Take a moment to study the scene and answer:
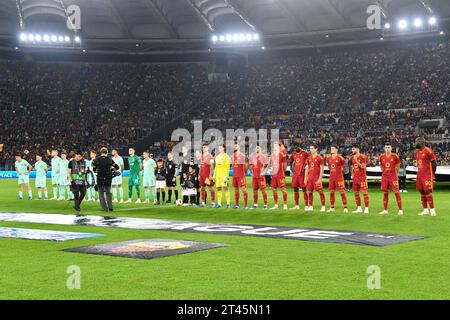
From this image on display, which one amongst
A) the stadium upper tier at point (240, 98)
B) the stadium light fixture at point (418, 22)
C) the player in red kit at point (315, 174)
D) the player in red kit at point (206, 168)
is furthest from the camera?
the stadium upper tier at point (240, 98)

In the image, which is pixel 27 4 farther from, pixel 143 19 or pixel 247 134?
pixel 247 134

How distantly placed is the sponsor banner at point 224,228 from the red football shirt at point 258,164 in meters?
4.39

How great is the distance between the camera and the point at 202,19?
47.8 metres

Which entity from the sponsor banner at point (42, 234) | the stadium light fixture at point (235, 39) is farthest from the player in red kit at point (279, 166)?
the stadium light fixture at point (235, 39)

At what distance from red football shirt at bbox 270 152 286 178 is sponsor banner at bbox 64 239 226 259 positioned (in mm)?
7475

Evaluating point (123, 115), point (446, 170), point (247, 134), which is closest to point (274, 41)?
point (247, 134)

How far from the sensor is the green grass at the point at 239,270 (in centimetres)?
746

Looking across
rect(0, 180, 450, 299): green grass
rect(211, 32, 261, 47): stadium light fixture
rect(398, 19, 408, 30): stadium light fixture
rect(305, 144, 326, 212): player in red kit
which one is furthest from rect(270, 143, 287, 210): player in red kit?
rect(211, 32, 261, 47): stadium light fixture

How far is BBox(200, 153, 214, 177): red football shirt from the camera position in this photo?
20.1 m

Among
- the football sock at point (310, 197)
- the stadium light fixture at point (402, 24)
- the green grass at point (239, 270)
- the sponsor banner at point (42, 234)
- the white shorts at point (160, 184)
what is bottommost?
the green grass at point (239, 270)

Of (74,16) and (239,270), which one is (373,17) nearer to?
(74,16)

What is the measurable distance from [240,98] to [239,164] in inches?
1413

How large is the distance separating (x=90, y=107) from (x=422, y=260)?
47.8 metres

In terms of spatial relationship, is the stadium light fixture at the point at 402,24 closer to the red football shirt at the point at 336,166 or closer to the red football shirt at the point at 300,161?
the red football shirt at the point at 300,161
